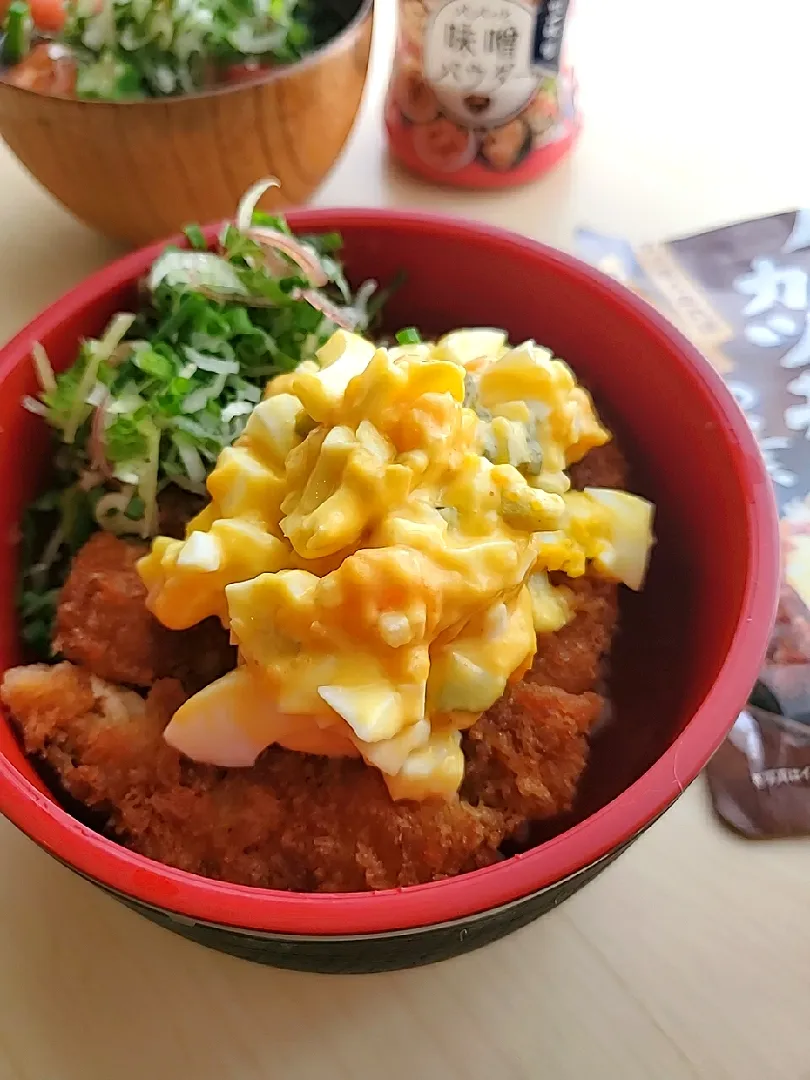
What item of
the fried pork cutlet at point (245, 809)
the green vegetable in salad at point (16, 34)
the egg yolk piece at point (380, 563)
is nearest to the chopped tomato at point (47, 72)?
the green vegetable in salad at point (16, 34)

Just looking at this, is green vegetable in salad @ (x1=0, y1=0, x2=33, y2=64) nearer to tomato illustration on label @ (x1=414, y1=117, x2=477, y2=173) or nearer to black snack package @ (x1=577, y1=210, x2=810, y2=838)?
tomato illustration on label @ (x1=414, y1=117, x2=477, y2=173)

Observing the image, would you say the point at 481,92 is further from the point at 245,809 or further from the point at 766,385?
the point at 245,809

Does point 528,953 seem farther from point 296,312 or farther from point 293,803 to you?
point 296,312

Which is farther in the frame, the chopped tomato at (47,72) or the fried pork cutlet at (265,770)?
the chopped tomato at (47,72)

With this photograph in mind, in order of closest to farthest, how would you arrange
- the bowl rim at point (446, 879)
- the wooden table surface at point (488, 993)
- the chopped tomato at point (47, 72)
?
the bowl rim at point (446, 879) < the wooden table surface at point (488, 993) < the chopped tomato at point (47, 72)

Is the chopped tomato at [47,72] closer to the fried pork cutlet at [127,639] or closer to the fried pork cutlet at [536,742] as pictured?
the fried pork cutlet at [127,639]

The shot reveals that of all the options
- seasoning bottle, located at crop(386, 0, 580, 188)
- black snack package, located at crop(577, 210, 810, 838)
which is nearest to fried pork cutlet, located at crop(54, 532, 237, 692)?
black snack package, located at crop(577, 210, 810, 838)

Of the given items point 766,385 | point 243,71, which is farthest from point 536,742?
point 243,71
